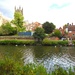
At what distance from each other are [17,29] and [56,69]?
266ft

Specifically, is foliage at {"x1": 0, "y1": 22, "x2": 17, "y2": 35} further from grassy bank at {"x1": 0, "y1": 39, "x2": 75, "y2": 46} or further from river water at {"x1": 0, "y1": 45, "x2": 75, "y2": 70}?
river water at {"x1": 0, "y1": 45, "x2": 75, "y2": 70}

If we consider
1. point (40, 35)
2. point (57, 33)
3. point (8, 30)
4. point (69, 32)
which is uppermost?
point (8, 30)

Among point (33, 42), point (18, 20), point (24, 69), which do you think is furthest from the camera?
point (18, 20)

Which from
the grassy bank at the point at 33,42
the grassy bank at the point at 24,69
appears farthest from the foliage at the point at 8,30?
the grassy bank at the point at 24,69

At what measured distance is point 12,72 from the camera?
13.6 m

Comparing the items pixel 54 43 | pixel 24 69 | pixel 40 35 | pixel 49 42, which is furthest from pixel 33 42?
pixel 24 69

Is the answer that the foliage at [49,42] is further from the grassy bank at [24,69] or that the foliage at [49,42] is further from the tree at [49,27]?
the grassy bank at [24,69]

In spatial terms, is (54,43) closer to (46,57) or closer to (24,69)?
(46,57)

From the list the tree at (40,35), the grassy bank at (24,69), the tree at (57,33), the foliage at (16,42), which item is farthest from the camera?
the tree at (57,33)

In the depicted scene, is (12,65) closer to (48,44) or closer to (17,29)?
(48,44)

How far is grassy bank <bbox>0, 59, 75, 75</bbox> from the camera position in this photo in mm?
12562

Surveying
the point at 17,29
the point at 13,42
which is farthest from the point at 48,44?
the point at 17,29

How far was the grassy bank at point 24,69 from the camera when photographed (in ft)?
41.2

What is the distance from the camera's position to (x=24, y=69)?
43.9ft
